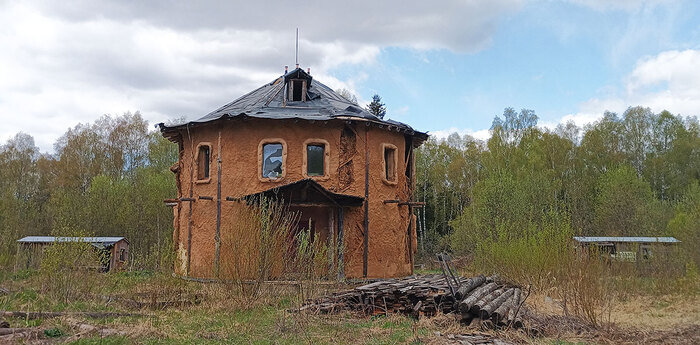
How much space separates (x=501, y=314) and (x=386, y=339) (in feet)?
8.08

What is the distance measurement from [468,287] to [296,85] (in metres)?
11.9

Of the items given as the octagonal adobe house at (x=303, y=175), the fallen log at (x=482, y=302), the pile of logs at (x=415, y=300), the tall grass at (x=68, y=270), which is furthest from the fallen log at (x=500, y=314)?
the tall grass at (x=68, y=270)

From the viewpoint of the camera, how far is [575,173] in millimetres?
41188

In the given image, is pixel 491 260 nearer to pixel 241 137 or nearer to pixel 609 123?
pixel 241 137

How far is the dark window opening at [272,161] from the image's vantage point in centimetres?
1886

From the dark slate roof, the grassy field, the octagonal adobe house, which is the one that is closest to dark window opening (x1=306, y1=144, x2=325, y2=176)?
the octagonal adobe house

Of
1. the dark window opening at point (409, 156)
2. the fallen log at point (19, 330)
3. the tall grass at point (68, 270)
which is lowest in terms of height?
the fallen log at point (19, 330)

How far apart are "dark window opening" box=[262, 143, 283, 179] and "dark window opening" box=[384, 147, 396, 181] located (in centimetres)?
395

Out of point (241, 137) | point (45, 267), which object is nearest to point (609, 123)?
point (241, 137)

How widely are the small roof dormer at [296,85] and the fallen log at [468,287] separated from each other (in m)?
10.4

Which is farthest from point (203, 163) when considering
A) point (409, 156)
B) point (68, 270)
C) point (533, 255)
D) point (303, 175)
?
point (533, 255)

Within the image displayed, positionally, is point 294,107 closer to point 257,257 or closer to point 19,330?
point 257,257

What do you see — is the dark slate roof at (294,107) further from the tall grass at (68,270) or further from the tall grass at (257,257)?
the tall grass at (68,270)

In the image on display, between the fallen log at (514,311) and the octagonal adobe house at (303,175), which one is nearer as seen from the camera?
the fallen log at (514,311)
